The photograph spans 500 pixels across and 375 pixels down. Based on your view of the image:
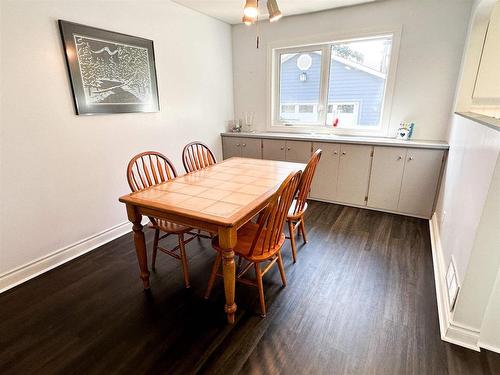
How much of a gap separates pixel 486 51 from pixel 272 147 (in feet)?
7.67

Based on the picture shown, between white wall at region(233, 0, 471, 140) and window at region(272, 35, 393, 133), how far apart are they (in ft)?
0.55

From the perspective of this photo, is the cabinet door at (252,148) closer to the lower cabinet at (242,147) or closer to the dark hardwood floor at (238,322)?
the lower cabinet at (242,147)

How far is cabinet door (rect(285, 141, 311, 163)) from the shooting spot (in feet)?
11.5

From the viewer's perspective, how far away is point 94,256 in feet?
7.89

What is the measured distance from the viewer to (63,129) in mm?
2176

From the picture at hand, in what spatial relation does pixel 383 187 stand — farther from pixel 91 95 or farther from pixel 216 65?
pixel 91 95

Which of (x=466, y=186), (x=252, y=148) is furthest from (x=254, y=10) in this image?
(x=252, y=148)

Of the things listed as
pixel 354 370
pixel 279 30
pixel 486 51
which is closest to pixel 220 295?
pixel 354 370

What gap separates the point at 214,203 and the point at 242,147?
98.2 inches

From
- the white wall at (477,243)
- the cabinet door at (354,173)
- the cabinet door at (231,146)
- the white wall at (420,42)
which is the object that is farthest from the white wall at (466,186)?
the cabinet door at (231,146)

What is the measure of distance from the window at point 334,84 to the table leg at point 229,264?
280 centimetres

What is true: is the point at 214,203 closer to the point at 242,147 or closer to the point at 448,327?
the point at 448,327

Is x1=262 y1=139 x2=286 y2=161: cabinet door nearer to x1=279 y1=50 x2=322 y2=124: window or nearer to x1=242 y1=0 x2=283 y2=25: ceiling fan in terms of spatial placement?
x1=279 y1=50 x2=322 y2=124: window

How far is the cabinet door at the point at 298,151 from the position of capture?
Answer: 3.50 meters
